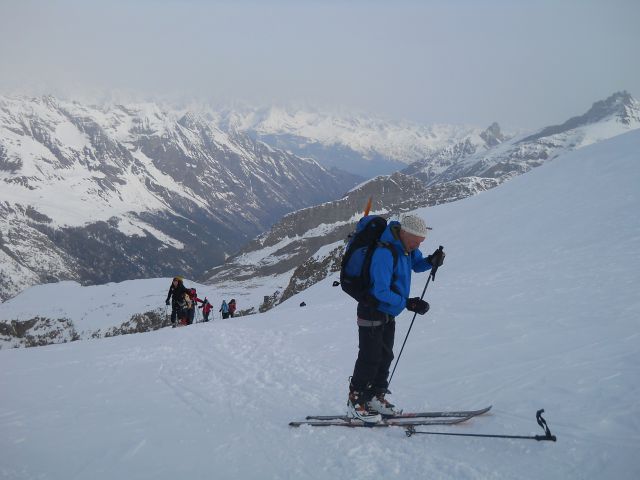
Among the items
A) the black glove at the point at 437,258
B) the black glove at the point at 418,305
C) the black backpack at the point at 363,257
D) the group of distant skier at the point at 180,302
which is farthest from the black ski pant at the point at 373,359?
the group of distant skier at the point at 180,302

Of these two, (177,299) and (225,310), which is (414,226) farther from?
(225,310)

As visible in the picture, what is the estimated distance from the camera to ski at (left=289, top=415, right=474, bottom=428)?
7250mm

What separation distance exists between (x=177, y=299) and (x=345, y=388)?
15.5 meters

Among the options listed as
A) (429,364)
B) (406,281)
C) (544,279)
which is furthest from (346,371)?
(544,279)

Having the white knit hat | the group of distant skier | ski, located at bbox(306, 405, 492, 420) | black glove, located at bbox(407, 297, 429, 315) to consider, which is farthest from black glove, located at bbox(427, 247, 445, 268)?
the group of distant skier

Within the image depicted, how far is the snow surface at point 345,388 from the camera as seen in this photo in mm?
6359

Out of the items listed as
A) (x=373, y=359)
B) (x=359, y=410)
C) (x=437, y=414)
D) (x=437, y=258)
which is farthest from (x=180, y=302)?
(x=437, y=414)

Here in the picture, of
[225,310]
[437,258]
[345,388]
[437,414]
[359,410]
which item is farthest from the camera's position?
[225,310]

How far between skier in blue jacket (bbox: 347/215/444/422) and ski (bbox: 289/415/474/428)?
117mm

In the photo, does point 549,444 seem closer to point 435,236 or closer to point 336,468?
point 336,468

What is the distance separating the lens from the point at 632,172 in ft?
91.1

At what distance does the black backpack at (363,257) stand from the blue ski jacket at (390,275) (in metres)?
0.06

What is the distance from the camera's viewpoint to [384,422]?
295 inches

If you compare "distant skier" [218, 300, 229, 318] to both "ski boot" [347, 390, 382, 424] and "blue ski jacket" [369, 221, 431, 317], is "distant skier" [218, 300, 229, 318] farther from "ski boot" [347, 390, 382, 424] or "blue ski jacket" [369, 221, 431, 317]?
"blue ski jacket" [369, 221, 431, 317]
